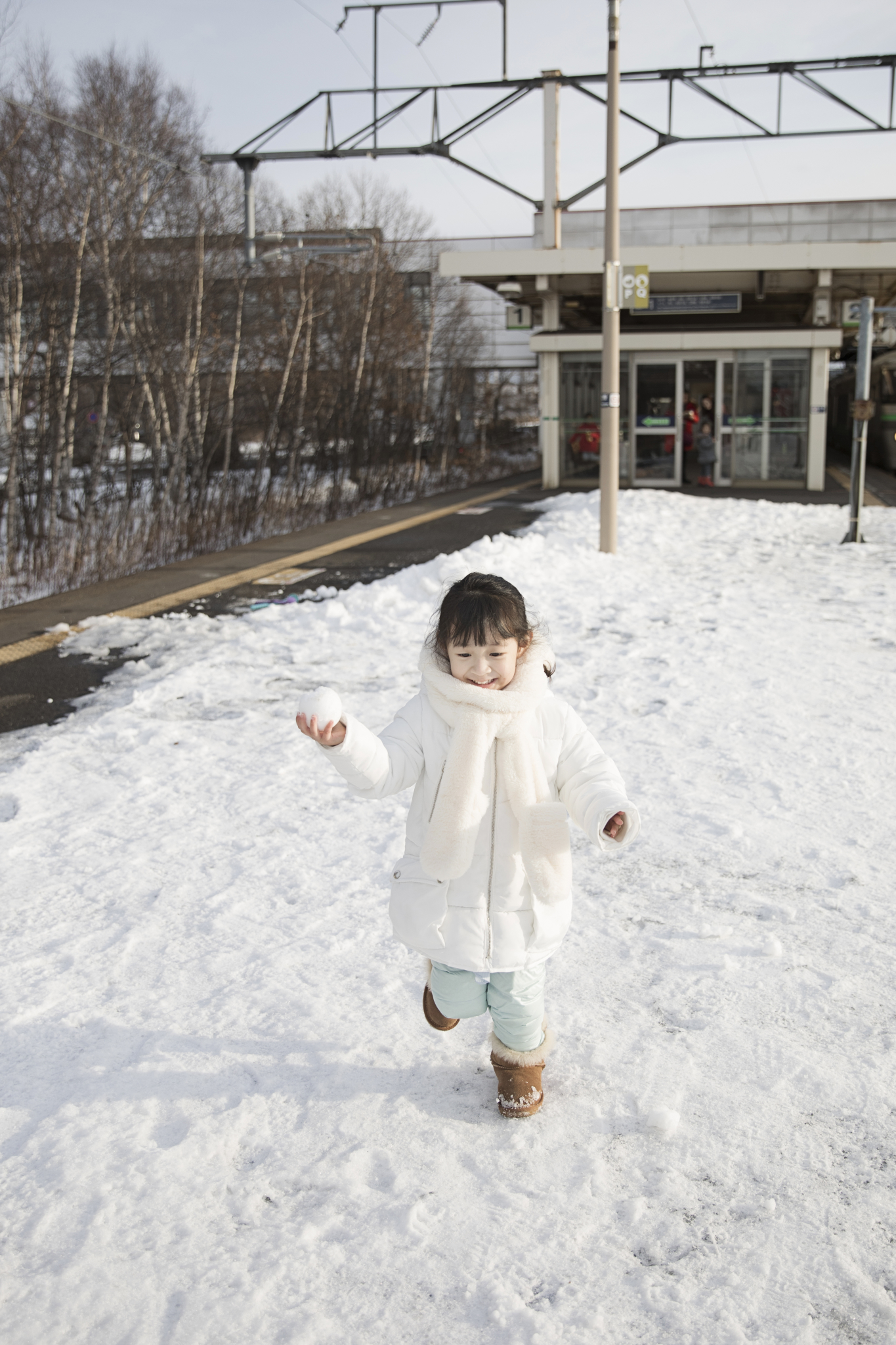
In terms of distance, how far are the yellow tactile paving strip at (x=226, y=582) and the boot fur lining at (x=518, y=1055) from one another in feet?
19.1

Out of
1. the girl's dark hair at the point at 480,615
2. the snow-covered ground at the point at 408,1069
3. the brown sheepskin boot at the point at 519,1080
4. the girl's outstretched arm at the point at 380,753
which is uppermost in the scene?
the girl's dark hair at the point at 480,615

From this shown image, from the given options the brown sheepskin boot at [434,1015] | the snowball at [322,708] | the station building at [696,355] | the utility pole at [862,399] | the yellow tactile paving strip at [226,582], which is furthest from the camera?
the station building at [696,355]

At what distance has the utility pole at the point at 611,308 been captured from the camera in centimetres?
1118

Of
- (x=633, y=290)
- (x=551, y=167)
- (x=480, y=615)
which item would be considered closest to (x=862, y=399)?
(x=633, y=290)

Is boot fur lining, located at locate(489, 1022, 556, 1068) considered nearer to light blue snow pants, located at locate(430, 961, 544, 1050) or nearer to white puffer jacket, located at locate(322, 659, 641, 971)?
light blue snow pants, located at locate(430, 961, 544, 1050)

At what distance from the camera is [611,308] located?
11422 mm

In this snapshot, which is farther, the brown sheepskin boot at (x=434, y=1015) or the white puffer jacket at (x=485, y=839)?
the brown sheepskin boot at (x=434, y=1015)

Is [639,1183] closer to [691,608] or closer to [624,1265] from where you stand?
[624,1265]

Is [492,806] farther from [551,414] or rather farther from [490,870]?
[551,414]

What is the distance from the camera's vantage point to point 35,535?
12875mm

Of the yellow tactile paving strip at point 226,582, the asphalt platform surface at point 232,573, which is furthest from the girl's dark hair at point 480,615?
the yellow tactile paving strip at point 226,582

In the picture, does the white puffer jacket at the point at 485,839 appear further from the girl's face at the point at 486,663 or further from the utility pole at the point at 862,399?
the utility pole at the point at 862,399

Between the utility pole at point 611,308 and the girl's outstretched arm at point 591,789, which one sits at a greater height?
the utility pole at point 611,308

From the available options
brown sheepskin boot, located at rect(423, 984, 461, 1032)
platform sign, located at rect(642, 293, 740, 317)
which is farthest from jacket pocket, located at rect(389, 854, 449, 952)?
platform sign, located at rect(642, 293, 740, 317)
